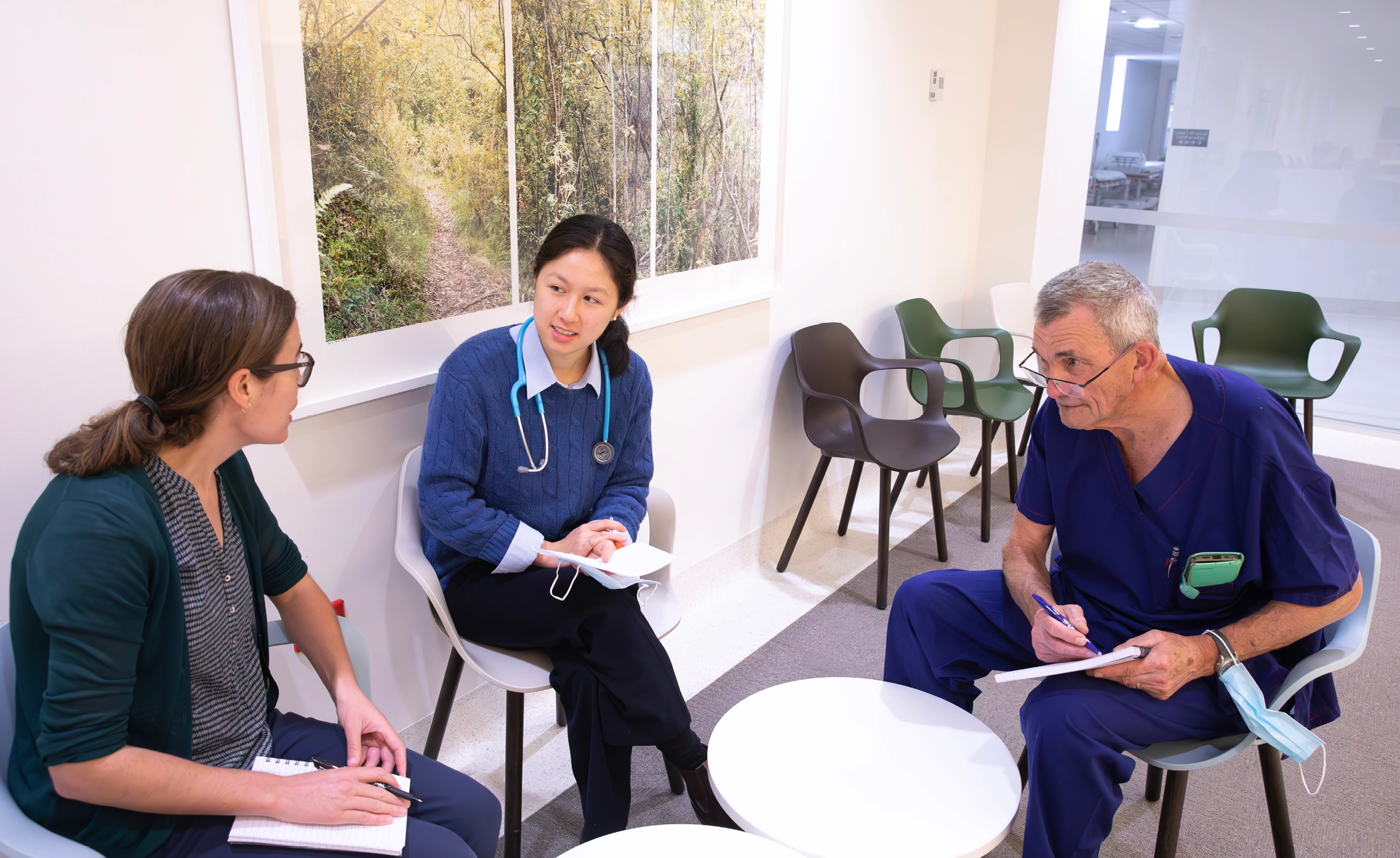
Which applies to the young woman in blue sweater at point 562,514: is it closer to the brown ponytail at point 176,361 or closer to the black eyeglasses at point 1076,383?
the brown ponytail at point 176,361

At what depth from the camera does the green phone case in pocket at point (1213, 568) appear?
178cm

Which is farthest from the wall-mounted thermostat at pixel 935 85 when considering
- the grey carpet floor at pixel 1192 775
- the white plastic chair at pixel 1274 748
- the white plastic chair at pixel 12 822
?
the white plastic chair at pixel 12 822

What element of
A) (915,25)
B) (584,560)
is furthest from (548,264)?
(915,25)

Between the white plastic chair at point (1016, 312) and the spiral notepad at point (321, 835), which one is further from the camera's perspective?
the white plastic chair at point (1016, 312)

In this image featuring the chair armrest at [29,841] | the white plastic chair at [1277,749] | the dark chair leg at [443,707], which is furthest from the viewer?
the dark chair leg at [443,707]

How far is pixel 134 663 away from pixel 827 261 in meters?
3.06

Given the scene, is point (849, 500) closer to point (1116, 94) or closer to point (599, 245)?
point (599, 245)

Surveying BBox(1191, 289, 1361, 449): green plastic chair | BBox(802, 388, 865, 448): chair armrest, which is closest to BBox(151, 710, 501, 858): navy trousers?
BBox(802, 388, 865, 448): chair armrest

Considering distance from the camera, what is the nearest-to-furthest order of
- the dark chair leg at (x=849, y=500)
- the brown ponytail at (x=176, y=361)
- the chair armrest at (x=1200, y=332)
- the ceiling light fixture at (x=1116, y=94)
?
the brown ponytail at (x=176, y=361) < the dark chair leg at (x=849, y=500) < the chair armrest at (x=1200, y=332) < the ceiling light fixture at (x=1116, y=94)

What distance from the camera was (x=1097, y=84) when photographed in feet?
17.1

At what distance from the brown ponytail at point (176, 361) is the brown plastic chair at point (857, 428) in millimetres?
2262

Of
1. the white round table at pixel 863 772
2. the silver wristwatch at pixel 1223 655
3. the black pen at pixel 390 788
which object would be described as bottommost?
the white round table at pixel 863 772

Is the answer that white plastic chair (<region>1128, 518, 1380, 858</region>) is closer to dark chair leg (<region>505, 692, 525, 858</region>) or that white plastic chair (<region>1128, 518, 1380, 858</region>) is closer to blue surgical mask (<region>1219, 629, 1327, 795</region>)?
blue surgical mask (<region>1219, 629, 1327, 795</region>)

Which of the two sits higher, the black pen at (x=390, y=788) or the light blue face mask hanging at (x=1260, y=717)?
the light blue face mask hanging at (x=1260, y=717)
